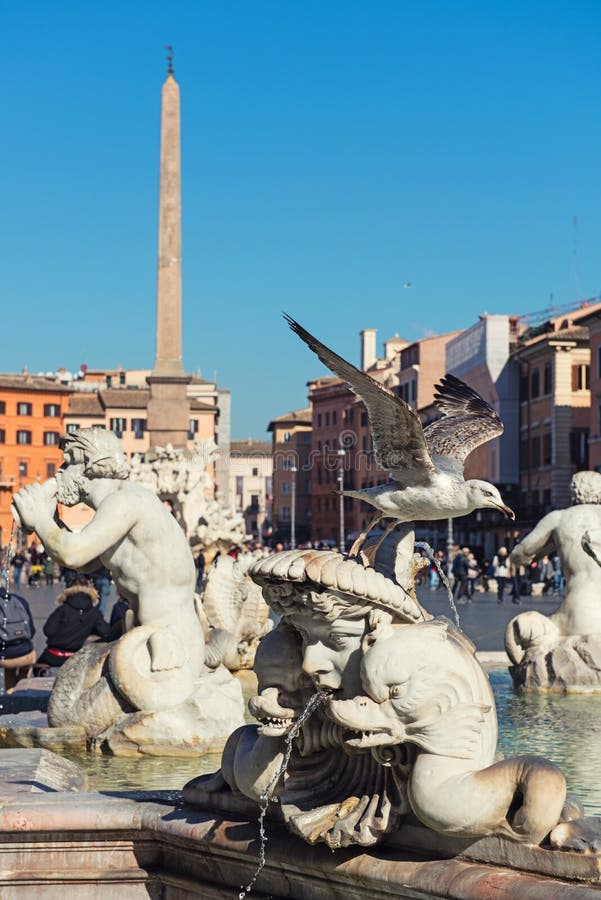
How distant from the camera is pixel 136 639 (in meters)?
5.61

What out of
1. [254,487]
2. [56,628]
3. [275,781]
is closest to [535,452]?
[254,487]

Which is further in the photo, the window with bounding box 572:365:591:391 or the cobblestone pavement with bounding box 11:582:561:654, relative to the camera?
the window with bounding box 572:365:591:391

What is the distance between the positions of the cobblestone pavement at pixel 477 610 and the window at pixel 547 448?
24768 mm

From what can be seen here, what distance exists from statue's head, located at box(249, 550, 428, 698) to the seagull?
143 cm

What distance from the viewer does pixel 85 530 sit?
216 inches

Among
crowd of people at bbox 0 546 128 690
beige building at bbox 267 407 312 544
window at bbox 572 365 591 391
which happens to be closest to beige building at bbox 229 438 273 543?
beige building at bbox 267 407 312 544

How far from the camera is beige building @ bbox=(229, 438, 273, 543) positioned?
109m

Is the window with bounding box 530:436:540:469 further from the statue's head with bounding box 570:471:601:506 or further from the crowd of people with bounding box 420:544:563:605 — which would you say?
the statue's head with bounding box 570:471:601:506

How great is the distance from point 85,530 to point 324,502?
298 feet

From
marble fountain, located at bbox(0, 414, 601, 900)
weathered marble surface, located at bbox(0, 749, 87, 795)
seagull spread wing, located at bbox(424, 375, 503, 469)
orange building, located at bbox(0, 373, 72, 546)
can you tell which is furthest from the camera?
orange building, located at bbox(0, 373, 72, 546)

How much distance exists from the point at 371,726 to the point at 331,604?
252 mm

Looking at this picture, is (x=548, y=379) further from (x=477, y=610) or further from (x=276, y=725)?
(x=276, y=725)

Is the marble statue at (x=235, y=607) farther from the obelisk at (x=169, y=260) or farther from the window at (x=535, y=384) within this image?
the window at (x=535, y=384)

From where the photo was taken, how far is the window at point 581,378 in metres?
60.9
